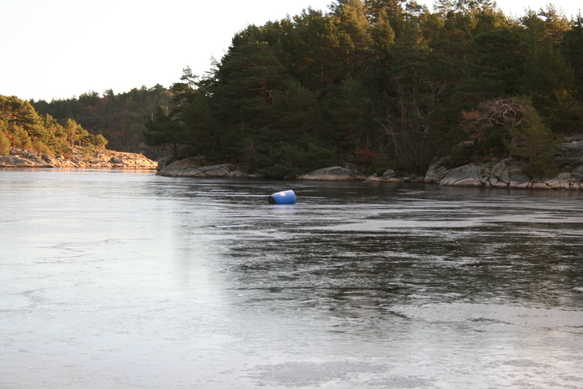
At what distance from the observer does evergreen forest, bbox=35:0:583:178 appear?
66.1 metres

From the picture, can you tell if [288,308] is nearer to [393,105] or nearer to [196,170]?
[393,105]

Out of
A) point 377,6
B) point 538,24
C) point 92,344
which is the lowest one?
point 92,344

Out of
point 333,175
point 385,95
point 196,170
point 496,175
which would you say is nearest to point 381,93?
point 385,95

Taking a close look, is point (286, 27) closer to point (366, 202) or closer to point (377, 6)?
point (377, 6)

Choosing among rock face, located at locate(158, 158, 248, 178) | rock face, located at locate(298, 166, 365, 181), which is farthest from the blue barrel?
rock face, located at locate(158, 158, 248, 178)

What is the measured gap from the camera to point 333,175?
8538cm

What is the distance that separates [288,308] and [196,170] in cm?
9569

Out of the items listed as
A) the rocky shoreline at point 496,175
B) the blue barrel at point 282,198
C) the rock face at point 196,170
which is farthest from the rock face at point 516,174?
the rock face at point 196,170

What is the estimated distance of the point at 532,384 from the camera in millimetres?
7176

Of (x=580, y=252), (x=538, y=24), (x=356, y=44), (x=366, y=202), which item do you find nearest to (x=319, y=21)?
(x=356, y=44)

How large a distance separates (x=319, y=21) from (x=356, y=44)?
7.55 m

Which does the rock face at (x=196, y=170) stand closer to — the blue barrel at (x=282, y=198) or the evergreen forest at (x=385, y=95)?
the evergreen forest at (x=385, y=95)

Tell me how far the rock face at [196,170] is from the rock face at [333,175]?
13.1 metres

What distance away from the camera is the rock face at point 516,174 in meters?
→ 61.3
